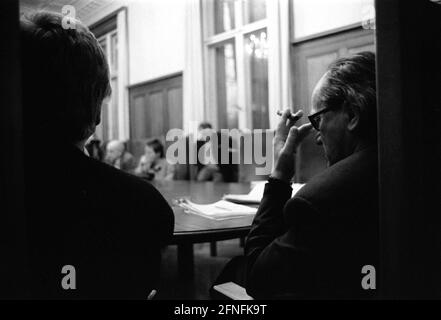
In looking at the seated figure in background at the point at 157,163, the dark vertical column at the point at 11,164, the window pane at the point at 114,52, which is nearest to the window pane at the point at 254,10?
the seated figure in background at the point at 157,163

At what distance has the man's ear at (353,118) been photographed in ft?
3.01

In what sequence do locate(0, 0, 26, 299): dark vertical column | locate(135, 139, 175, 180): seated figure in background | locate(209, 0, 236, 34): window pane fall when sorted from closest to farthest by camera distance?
locate(0, 0, 26, 299): dark vertical column < locate(135, 139, 175, 180): seated figure in background < locate(209, 0, 236, 34): window pane

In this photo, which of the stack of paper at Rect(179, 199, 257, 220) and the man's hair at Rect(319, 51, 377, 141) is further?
the stack of paper at Rect(179, 199, 257, 220)

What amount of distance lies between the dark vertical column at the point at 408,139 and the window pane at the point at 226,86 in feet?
16.8

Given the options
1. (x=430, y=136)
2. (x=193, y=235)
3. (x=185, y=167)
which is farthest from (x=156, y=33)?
(x=430, y=136)

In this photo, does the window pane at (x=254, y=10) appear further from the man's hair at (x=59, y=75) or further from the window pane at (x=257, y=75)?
the man's hair at (x=59, y=75)

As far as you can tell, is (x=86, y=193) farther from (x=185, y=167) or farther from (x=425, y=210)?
(x=185, y=167)

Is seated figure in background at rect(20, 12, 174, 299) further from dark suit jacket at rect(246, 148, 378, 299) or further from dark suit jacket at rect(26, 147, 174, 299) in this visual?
dark suit jacket at rect(246, 148, 378, 299)

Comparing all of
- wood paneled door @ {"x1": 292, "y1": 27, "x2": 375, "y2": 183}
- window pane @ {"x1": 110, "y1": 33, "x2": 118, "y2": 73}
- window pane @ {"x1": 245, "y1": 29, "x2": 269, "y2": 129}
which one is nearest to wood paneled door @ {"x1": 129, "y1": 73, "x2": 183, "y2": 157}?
window pane @ {"x1": 110, "y1": 33, "x2": 118, "y2": 73}

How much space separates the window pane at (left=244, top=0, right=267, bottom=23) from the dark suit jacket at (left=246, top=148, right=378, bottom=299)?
4.72 meters

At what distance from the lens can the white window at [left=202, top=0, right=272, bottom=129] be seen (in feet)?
17.5

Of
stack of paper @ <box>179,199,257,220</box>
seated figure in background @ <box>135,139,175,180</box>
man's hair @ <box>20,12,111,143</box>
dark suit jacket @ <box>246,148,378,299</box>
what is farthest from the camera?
seated figure in background @ <box>135,139,175,180</box>

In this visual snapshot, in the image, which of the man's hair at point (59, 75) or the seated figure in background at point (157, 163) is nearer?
the man's hair at point (59, 75)

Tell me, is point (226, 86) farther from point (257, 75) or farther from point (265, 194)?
point (265, 194)
